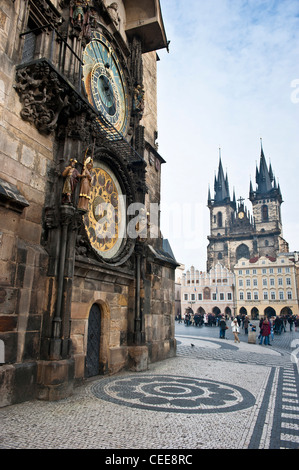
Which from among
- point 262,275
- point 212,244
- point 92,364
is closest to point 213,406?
point 92,364

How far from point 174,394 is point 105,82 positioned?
27.8ft

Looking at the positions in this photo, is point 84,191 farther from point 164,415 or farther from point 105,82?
point 105,82

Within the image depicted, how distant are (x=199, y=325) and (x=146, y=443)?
3404 centimetres

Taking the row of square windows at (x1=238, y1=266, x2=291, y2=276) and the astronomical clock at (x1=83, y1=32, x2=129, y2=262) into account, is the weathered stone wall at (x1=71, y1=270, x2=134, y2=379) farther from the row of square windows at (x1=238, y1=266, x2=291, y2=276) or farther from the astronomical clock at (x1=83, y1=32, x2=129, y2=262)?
the row of square windows at (x1=238, y1=266, x2=291, y2=276)

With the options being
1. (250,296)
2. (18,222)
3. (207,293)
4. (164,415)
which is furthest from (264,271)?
(18,222)

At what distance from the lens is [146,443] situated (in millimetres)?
3908

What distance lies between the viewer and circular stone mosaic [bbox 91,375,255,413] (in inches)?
219

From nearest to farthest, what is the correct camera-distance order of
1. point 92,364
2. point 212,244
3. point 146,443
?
point 146,443
point 92,364
point 212,244

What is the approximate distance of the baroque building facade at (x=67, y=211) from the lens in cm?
580

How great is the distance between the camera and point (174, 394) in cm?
638

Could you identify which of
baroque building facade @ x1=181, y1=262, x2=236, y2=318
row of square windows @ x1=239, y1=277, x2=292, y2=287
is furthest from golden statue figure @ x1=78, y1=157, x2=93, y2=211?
baroque building facade @ x1=181, y1=262, x2=236, y2=318

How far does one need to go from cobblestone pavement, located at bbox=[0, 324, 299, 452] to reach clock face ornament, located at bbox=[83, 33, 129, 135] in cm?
697

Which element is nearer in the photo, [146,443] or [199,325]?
[146,443]
